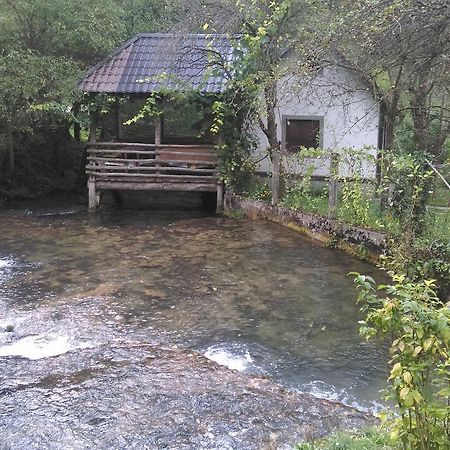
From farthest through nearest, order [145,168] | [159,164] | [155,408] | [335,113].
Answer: [335,113] → [159,164] → [145,168] → [155,408]

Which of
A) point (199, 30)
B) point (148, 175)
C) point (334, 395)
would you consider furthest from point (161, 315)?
point (199, 30)

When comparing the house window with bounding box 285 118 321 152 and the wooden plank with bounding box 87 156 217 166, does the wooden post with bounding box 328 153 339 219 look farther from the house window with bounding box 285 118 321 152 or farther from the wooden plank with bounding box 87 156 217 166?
the house window with bounding box 285 118 321 152

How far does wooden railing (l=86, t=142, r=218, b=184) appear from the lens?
15.1 meters

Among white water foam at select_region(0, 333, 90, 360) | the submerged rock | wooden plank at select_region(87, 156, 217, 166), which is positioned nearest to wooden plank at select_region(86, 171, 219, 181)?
wooden plank at select_region(87, 156, 217, 166)

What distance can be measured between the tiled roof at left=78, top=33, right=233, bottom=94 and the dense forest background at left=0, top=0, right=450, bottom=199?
0.57 metres

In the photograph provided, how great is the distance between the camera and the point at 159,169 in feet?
49.8

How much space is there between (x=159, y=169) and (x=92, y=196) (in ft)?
6.53

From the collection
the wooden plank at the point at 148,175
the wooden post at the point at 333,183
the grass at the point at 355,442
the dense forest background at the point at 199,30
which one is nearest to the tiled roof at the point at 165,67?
the dense forest background at the point at 199,30

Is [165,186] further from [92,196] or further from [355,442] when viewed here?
[355,442]

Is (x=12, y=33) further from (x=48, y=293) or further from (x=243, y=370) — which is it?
(x=243, y=370)

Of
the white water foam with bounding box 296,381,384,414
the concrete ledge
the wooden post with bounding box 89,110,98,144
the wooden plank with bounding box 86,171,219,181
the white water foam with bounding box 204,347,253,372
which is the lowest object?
the white water foam with bounding box 296,381,384,414

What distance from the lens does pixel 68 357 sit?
658 cm

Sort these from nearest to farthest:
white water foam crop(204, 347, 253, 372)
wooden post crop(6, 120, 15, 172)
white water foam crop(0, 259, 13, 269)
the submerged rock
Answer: the submerged rock
white water foam crop(204, 347, 253, 372)
white water foam crop(0, 259, 13, 269)
wooden post crop(6, 120, 15, 172)

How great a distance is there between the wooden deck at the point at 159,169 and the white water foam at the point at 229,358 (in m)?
8.62
